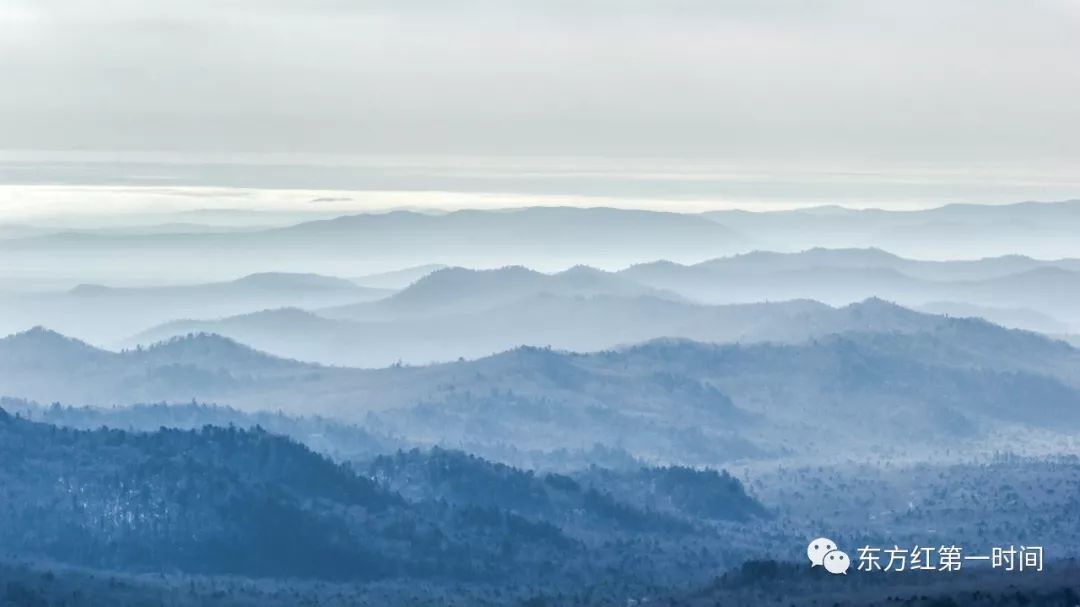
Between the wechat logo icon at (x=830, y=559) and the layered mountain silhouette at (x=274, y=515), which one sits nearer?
the wechat logo icon at (x=830, y=559)

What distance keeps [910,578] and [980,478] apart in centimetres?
5592

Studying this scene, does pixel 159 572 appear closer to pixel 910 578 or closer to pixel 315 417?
pixel 910 578

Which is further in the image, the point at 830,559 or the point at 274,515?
the point at 274,515

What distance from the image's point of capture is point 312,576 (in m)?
128

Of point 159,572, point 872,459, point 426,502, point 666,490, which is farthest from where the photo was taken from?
point 872,459

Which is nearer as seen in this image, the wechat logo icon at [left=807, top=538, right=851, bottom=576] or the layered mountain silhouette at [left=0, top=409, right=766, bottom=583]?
the wechat logo icon at [left=807, top=538, right=851, bottom=576]

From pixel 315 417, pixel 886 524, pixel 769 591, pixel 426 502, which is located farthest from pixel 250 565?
pixel 315 417

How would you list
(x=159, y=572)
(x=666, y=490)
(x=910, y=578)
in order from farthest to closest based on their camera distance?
1. (x=666, y=490)
2. (x=159, y=572)
3. (x=910, y=578)

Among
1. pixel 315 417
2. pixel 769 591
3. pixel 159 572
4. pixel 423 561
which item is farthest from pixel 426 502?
pixel 315 417

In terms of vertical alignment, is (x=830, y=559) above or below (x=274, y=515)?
above

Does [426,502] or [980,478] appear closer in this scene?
[426,502]

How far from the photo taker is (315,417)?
19850cm

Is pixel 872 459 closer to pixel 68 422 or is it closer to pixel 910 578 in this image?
pixel 68 422

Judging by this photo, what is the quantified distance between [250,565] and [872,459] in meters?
80.8
